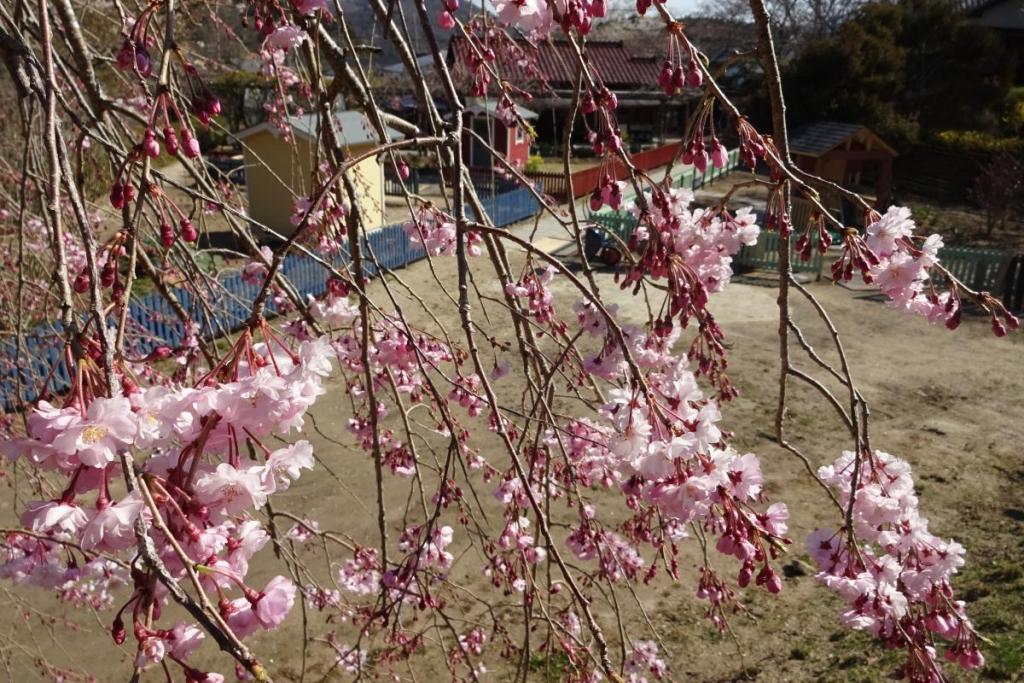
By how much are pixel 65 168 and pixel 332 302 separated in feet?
4.08

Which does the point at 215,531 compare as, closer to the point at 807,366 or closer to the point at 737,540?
the point at 737,540

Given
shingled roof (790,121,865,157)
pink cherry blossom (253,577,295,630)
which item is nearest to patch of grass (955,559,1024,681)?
pink cherry blossom (253,577,295,630)

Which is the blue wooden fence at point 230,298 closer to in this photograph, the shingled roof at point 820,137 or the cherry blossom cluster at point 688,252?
the cherry blossom cluster at point 688,252

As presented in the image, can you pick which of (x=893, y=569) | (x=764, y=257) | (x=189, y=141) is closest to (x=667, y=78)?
(x=189, y=141)

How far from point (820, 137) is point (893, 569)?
15.0 m

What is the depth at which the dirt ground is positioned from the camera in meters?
4.19

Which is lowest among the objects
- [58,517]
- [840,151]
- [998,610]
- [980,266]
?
[998,610]

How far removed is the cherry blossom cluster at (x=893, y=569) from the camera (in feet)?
5.16

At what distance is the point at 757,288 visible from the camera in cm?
1102

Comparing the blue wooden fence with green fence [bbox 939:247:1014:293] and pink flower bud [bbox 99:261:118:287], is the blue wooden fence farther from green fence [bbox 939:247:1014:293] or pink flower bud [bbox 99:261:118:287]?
green fence [bbox 939:247:1014:293]

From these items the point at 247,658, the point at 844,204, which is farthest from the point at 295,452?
the point at 844,204

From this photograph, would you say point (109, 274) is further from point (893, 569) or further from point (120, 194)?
point (893, 569)

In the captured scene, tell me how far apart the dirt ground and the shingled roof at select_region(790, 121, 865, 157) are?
567 cm

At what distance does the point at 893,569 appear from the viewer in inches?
63.4
